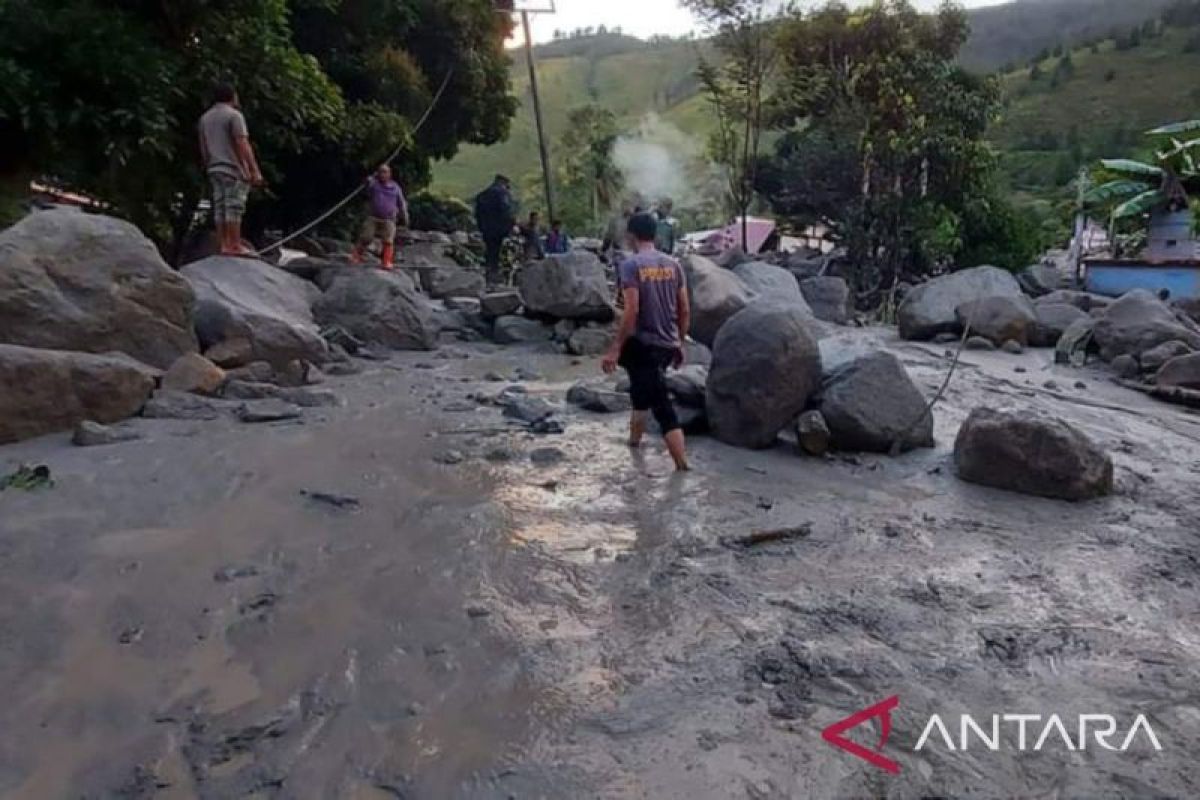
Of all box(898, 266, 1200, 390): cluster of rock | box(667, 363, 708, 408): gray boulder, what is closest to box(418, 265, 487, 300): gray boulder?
box(898, 266, 1200, 390): cluster of rock

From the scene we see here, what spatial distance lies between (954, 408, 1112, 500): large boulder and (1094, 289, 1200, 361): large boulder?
20.0 ft

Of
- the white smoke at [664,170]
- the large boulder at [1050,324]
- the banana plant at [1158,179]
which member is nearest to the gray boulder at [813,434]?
the large boulder at [1050,324]

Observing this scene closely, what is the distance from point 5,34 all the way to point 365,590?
7443 mm

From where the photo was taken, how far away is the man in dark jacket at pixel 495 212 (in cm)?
1466

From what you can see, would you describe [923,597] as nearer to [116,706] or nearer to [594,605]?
[594,605]

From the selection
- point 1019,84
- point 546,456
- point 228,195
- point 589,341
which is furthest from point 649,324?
point 1019,84

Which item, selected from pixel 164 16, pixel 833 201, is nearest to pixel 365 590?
pixel 164 16

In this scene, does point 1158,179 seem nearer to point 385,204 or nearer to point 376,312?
point 385,204

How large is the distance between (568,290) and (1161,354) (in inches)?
263

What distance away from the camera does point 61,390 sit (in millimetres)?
5543

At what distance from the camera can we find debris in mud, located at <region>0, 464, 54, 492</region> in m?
4.48

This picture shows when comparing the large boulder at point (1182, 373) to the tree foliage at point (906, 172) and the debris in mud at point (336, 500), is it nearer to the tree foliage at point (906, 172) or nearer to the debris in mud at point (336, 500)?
the tree foliage at point (906, 172)

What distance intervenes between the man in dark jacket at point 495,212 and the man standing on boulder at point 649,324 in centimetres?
909

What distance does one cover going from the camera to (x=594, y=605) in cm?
370
